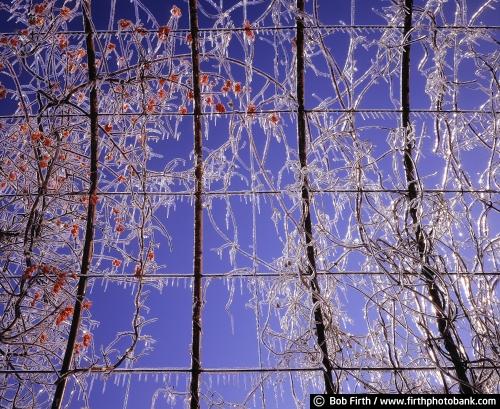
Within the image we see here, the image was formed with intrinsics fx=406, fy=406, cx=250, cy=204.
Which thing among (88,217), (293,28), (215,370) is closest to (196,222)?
(88,217)

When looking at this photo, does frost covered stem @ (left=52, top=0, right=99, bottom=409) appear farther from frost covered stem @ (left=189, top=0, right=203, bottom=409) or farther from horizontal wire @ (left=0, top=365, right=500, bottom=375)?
frost covered stem @ (left=189, top=0, right=203, bottom=409)

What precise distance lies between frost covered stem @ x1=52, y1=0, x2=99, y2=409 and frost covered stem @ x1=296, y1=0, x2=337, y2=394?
1434 mm

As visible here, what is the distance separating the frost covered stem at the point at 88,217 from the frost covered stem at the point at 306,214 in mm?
1434

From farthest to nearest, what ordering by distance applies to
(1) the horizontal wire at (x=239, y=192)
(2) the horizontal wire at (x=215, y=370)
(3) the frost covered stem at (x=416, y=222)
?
(1) the horizontal wire at (x=239, y=192)
(2) the horizontal wire at (x=215, y=370)
(3) the frost covered stem at (x=416, y=222)

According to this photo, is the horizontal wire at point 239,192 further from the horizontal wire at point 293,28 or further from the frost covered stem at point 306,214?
the horizontal wire at point 293,28

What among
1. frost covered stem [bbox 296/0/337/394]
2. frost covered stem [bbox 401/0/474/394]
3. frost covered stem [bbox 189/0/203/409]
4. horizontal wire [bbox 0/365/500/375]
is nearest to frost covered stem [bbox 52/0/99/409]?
horizontal wire [bbox 0/365/500/375]

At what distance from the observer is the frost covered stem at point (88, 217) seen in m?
2.72

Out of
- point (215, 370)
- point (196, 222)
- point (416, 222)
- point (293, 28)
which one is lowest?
point (215, 370)

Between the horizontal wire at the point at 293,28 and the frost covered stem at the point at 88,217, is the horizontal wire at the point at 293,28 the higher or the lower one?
the higher one

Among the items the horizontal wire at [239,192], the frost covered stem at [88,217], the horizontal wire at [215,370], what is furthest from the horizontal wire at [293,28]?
the horizontal wire at [215,370]

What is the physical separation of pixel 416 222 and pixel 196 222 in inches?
60.3

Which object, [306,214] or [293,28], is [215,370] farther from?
[293,28]

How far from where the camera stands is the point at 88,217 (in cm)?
295

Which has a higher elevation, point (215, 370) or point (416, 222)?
point (416, 222)
